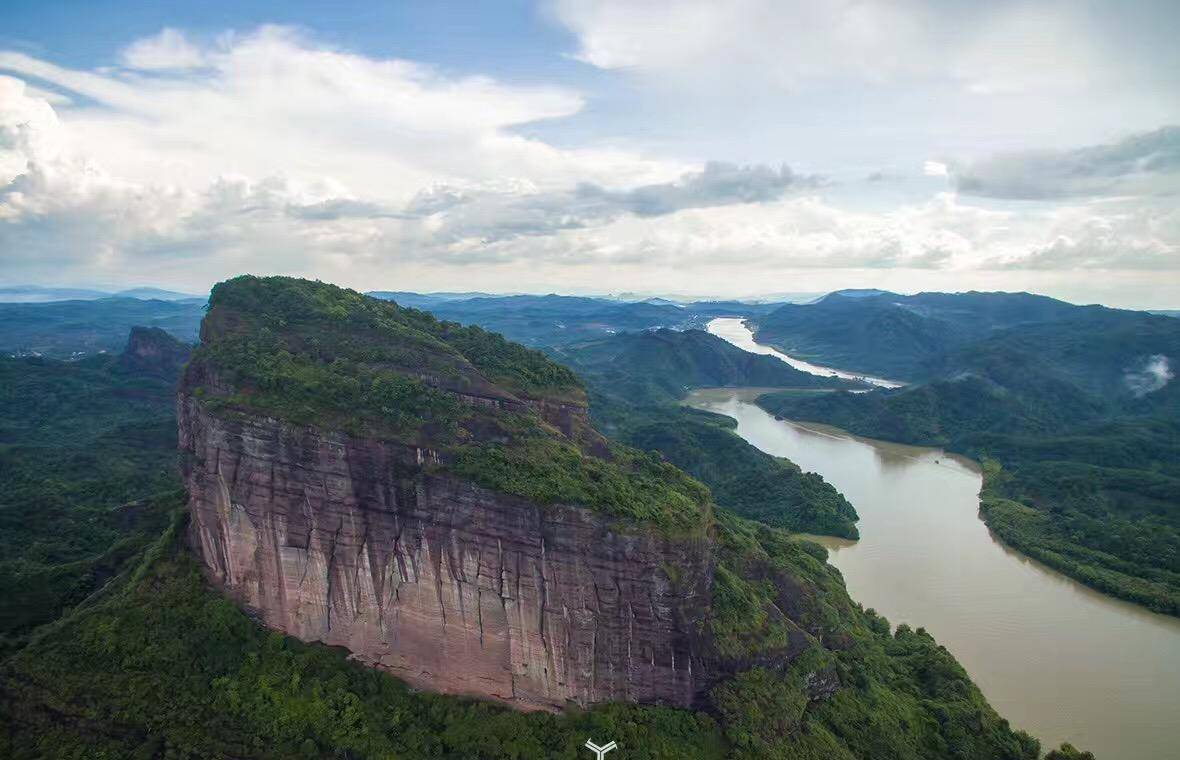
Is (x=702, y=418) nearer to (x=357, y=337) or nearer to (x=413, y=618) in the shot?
(x=357, y=337)

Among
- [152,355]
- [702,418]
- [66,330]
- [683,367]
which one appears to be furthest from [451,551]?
[66,330]

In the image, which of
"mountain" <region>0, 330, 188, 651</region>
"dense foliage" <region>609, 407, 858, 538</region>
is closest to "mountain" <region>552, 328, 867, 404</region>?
"dense foliage" <region>609, 407, 858, 538</region>

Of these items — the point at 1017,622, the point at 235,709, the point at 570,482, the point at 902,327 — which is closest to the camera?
the point at 235,709

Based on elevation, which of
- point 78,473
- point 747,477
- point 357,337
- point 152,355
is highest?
point 357,337

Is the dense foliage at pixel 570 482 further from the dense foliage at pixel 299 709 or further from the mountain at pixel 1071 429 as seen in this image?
the mountain at pixel 1071 429

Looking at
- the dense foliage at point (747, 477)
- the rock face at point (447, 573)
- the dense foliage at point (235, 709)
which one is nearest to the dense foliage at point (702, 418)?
the dense foliage at point (747, 477)

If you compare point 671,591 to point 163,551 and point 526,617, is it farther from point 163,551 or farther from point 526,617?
point 163,551

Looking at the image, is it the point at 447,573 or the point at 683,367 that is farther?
the point at 683,367
